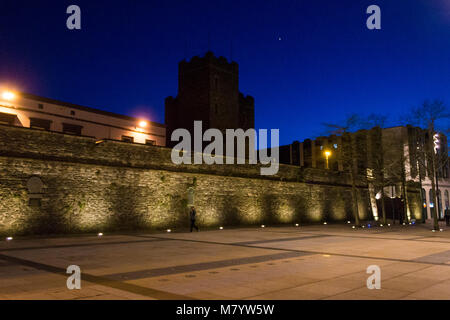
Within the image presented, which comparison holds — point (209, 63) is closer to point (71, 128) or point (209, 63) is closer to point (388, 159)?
point (71, 128)

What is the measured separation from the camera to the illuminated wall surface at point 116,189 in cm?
1698

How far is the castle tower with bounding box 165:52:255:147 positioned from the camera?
4081 centimetres

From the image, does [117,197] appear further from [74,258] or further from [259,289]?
[259,289]

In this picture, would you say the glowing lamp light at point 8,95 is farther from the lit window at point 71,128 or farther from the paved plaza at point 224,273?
the paved plaza at point 224,273

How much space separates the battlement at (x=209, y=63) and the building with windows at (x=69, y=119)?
1050 centimetres

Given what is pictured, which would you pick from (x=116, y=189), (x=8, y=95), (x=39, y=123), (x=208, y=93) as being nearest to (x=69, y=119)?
(x=39, y=123)

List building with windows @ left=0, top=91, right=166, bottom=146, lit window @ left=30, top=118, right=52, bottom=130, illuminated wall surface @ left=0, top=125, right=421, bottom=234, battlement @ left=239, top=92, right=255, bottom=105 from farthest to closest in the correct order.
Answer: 1. battlement @ left=239, top=92, right=255, bottom=105
2. lit window @ left=30, top=118, right=52, bottom=130
3. building with windows @ left=0, top=91, right=166, bottom=146
4. illuminated wall surface @ left=0, top=125, right=421, bottom=234

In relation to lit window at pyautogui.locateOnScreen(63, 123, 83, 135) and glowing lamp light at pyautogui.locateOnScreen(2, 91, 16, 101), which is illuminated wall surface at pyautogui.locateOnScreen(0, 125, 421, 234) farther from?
glowing lamp light at pyautogui.locateOnScreen(2, 91, 16, 101)

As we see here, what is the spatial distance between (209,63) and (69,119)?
17.9 meters

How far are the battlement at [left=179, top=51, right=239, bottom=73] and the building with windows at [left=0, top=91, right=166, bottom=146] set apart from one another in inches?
413

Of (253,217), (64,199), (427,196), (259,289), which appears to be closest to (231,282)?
(259,289)

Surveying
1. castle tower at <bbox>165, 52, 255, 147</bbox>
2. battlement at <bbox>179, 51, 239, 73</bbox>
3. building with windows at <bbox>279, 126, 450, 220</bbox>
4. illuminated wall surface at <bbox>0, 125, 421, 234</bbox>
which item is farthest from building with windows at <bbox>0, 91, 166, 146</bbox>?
building with windows at <bbox>279, 126, 450, 220</bbox>

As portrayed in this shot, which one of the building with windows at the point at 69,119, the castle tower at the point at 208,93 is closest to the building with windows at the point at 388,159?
the castle tower at the point at 208,93

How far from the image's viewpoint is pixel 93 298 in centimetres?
557
